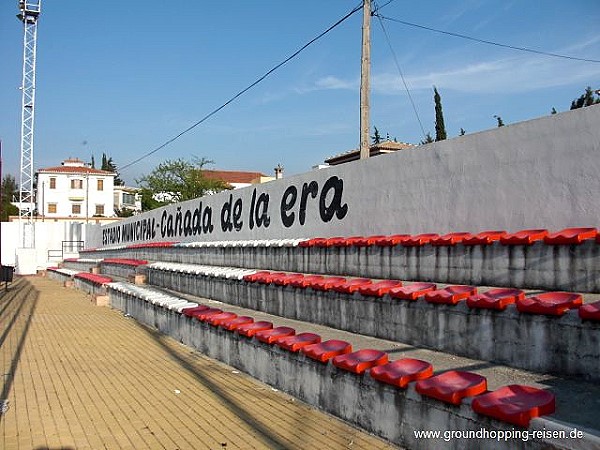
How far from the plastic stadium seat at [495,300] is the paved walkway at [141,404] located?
1402 millimetres

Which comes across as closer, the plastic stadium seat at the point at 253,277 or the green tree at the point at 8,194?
the plastic stadium seat at the point at 253,277

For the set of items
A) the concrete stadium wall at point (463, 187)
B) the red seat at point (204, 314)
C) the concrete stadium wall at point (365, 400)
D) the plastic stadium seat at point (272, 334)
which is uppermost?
the concrete stadium wall at point (463, 187)

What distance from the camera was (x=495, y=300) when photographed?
4199 mm

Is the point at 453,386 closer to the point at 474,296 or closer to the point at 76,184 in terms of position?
the point at 474,296

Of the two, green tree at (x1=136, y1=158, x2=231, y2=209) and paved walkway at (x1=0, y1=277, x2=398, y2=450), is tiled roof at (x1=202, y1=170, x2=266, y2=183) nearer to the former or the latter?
green tree at (x1=136, y1=158, x2=231, y2=209)

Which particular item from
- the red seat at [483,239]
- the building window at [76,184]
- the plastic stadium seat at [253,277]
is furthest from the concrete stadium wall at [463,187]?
the building window at [76,184]

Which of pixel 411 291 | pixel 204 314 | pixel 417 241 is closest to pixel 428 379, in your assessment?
pixel 411 291

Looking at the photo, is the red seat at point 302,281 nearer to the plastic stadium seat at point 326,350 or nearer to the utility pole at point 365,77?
the plastic stadium seat at point 326,350

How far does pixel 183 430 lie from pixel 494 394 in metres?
2.86

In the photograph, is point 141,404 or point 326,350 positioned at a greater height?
point 326,350

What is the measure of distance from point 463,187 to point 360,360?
3.42 metres

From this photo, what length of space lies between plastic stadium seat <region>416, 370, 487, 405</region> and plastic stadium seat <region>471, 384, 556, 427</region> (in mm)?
121

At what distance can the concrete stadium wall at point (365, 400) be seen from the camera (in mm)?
3049

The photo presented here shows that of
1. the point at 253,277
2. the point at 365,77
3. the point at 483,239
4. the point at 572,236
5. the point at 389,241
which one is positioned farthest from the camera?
the point at 365,77
